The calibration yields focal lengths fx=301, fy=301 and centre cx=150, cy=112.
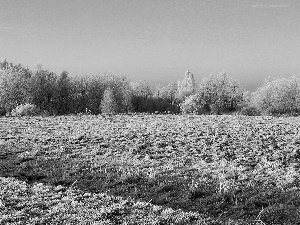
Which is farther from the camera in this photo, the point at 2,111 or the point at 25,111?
the point at 2,111

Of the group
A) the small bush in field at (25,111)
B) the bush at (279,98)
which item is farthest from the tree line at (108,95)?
the small bush in field at (25,111)

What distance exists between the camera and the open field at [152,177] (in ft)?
38.4

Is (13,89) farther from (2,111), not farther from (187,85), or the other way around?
(187,85)

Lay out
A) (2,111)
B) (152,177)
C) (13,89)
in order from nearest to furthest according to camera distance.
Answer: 1. (152,177)
2. (2,111)
3. (13,89)

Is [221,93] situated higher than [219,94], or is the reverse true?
[221,93]

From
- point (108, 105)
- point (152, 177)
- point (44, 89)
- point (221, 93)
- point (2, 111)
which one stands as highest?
point (44, 89)

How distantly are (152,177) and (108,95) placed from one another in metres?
67.5

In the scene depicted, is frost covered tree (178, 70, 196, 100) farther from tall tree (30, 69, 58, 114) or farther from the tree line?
tall tree (30, 69, 58, 114)

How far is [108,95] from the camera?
270 ft

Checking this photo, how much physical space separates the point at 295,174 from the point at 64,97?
7534 centimetres

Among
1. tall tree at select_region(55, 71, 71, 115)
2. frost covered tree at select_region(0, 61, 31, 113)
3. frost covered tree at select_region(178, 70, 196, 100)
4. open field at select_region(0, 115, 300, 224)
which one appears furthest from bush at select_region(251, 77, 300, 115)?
frost covered tree at select_region(0, 61, 31, 113)

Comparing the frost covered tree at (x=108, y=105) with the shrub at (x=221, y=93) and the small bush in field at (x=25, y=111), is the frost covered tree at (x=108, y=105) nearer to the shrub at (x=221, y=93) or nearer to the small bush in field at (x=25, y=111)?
the small bush in field at (x=25, y=111)

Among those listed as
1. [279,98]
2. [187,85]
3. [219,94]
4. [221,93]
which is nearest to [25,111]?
[219,94]

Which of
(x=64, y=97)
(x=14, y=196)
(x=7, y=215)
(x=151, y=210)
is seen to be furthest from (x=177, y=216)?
(x=64, y=97)
